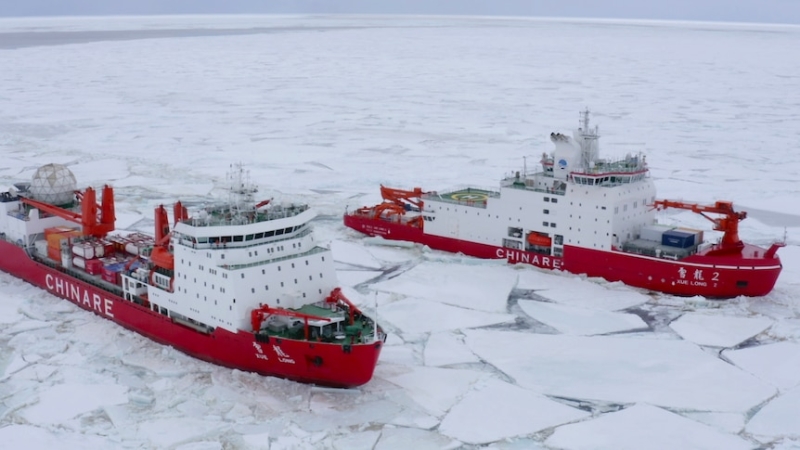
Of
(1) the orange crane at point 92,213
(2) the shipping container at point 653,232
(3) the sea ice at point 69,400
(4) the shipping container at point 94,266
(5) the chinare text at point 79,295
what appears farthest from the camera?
(2) the shipping container at point 653,232

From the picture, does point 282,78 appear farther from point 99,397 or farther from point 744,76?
point 99,397

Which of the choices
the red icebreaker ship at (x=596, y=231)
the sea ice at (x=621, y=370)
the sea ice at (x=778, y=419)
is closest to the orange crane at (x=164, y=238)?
the sea ice at (x=621, y=370)

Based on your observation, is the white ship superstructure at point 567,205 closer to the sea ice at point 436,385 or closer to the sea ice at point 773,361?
the sea ice at point 773,361

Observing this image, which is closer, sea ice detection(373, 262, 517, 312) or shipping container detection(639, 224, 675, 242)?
sea ice detection(373, 262, 517, 312)

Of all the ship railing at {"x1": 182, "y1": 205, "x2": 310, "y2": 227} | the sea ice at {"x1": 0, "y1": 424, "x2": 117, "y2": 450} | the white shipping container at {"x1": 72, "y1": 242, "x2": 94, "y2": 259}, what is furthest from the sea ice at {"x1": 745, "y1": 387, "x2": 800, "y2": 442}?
the white shipping container at {"x1": 72, "y1": 242, "x2": 94, "y2": 259}

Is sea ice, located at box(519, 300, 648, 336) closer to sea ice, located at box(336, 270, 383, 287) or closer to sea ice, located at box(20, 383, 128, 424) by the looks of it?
sea ice, located at box(336, 270, 383, 287)

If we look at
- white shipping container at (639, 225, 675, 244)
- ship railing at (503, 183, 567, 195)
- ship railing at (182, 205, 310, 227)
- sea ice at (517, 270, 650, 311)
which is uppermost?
ship railing at (182, 205, 310, 227)

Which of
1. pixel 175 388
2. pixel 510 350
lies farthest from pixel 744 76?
pixel 175 388

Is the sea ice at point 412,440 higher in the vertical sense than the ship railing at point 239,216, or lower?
lower
